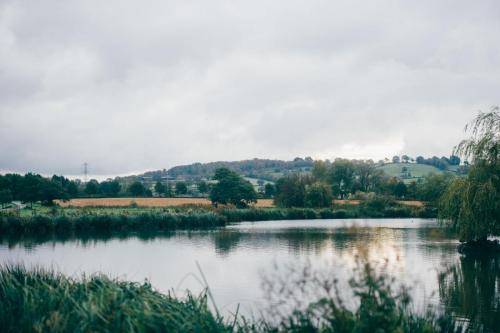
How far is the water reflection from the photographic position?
14062 millimetres

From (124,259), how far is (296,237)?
17.1 meters

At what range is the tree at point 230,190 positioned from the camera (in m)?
79.9

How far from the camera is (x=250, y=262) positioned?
25422 millimetres

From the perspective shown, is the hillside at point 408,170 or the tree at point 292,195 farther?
the hillside at point 408,170

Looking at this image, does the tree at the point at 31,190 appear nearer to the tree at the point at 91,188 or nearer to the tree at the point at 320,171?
the tree at the point at 91,188

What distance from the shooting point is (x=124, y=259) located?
26.7 meters

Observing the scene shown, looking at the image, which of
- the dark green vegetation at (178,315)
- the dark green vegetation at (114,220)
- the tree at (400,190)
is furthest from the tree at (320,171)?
the dark green vegetation at (178,315)

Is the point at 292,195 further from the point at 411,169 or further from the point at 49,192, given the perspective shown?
the point at 411,169

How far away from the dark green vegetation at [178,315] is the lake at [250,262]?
1.84 feet

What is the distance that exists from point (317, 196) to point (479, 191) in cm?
5637

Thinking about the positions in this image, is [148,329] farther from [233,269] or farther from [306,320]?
[233,269]

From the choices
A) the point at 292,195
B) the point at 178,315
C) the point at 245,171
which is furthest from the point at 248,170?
the point at 178,315

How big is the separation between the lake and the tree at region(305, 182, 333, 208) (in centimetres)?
3975

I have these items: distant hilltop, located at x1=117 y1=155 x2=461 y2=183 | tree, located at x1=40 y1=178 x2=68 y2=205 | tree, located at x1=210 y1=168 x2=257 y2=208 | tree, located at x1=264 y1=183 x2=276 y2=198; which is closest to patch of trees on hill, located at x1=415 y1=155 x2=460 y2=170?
distant hilltop, located at x1=117 y1=155 x2=461 y2=183
